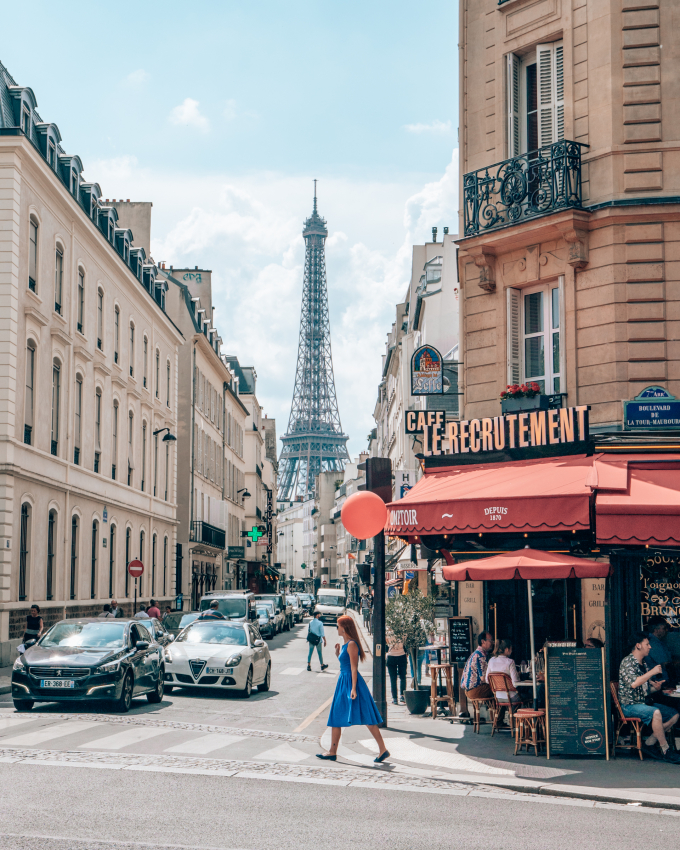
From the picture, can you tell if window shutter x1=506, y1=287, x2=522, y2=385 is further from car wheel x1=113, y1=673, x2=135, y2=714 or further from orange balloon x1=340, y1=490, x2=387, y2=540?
car wheel x1=113, y1=673, x2=135, y2=714

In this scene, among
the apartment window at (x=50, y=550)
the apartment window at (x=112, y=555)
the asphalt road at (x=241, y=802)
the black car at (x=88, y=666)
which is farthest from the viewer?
the apartment window at (x=112, y=555)

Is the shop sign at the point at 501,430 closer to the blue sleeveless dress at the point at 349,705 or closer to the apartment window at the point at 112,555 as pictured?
the blue sleeveless dress at the point at 349,705

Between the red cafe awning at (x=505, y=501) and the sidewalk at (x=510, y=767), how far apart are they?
8.80ft

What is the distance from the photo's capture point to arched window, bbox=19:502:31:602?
84.9 ft

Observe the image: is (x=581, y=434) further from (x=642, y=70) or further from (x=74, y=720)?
(x=74, y=720)

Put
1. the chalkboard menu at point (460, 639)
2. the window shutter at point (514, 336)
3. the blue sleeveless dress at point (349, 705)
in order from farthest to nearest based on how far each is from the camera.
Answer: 1. the window shutter at point (514, 336)
2. the chalkboard menu at point (460, 639)
3. the blue sleeveless dress at point (349, 705)

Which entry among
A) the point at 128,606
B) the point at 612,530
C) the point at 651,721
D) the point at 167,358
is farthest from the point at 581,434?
the point at 167,358

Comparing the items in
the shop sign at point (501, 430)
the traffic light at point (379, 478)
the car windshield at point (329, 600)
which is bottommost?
the car windshield at point (329, 600)

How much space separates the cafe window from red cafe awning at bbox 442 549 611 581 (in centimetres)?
421

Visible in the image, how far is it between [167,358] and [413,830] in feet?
128

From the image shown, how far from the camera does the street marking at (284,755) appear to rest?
1199 centimetres

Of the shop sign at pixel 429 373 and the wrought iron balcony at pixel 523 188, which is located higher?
the wrought iron balcony at pixel 523 188

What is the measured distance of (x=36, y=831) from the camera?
768 centimetres

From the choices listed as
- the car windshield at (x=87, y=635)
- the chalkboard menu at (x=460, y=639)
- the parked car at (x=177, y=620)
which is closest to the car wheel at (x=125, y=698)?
the car windshield at (x=87, y=635)
